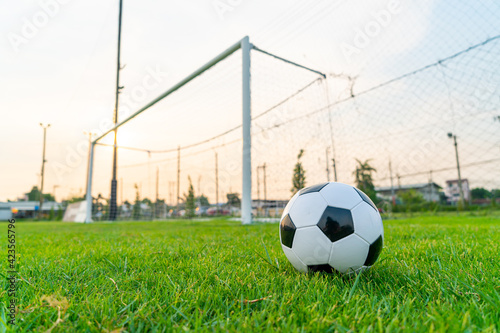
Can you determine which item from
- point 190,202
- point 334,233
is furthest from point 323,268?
point 190,202

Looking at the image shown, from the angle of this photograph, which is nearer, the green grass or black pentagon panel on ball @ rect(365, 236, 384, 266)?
the green grass

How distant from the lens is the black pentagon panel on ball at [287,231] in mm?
1864

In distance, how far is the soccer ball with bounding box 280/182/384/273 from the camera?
1.70m

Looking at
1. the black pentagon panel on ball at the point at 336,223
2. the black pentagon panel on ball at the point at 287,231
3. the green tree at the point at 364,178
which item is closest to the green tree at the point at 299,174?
the green tree at the point at 364,178

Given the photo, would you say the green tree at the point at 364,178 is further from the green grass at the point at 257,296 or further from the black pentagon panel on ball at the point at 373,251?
the black pentagon panel on ball at the point at 373,251

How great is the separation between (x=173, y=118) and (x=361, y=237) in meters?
11.6

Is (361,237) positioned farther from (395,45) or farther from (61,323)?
(395,45)

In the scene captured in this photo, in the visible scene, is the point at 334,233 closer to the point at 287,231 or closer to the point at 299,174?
the point at 287,231

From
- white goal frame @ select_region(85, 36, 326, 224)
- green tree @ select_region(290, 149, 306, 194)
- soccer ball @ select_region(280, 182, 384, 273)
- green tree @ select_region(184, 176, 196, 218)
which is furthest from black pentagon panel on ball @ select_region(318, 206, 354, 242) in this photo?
green tree @ select_region(184, 176, 196, 218)

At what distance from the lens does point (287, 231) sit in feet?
6.30

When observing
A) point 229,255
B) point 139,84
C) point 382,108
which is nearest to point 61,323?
point 229,255

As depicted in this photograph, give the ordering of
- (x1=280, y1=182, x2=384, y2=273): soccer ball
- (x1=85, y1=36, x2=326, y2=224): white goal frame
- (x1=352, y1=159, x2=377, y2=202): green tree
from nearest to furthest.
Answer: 1. (x1=280, y1=182, x2=384, y2=273): soccer ball
2. (x1=85, y1=36, x2=326, y2=224): white goal frame
3. (x1=352, y1=159, x2=377, y2=202): green tree

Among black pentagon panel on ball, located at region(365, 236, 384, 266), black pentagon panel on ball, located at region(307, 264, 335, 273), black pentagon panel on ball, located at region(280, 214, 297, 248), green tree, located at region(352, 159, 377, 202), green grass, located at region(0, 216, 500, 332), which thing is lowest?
green grass, located at region(0, 216, 500, 332)

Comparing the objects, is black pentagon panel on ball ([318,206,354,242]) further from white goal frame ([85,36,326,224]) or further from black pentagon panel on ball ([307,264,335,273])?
white goal frame ([85,36,326,224])
